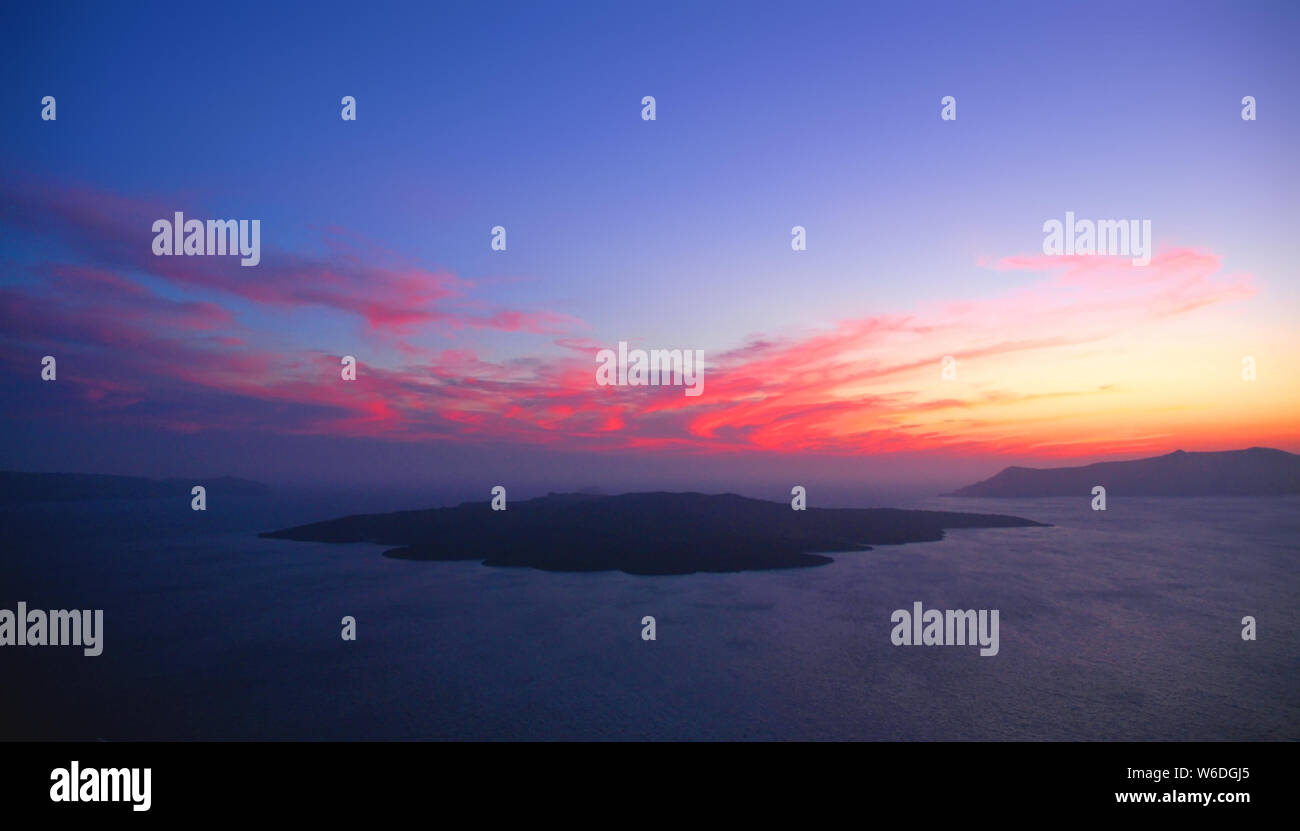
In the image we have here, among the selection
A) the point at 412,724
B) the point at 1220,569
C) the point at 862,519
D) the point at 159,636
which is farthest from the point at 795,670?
the point at 862,519

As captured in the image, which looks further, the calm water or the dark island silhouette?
the dark island silhouette

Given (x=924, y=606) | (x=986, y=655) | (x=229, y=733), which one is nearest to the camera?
(x=229, y=733)

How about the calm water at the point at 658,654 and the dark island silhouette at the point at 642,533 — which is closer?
the calm water at the point at 658,654

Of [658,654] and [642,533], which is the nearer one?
[658,654]
